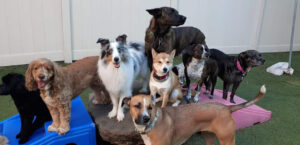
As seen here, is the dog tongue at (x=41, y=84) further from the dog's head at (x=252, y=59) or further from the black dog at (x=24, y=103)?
the dog's head at (x=252, y=59)

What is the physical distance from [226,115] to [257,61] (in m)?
1.60

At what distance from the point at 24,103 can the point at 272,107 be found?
176 inches

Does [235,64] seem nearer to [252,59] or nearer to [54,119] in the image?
[252,59]

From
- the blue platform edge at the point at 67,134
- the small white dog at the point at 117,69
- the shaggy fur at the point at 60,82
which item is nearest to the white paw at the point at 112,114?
the small white dog at the point at 117,69

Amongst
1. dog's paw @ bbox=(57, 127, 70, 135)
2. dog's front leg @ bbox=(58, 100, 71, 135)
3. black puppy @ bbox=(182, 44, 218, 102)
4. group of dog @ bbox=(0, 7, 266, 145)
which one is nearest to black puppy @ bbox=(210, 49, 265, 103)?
group of dog @ bbox=(0, 7, 266, 145)

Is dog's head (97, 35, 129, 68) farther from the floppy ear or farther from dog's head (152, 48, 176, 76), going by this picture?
the floppy ear

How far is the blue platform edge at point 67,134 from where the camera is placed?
2799 mm

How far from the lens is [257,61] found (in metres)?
3.75

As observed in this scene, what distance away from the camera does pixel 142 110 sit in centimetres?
228

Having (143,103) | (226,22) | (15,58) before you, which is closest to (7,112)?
(15,58)

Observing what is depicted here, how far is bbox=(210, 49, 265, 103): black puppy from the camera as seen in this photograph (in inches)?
149

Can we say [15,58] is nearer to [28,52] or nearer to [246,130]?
[28,52]

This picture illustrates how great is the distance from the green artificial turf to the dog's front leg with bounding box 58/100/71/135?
1750 millimetres

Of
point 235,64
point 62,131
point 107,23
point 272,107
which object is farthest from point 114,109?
point 107,23
